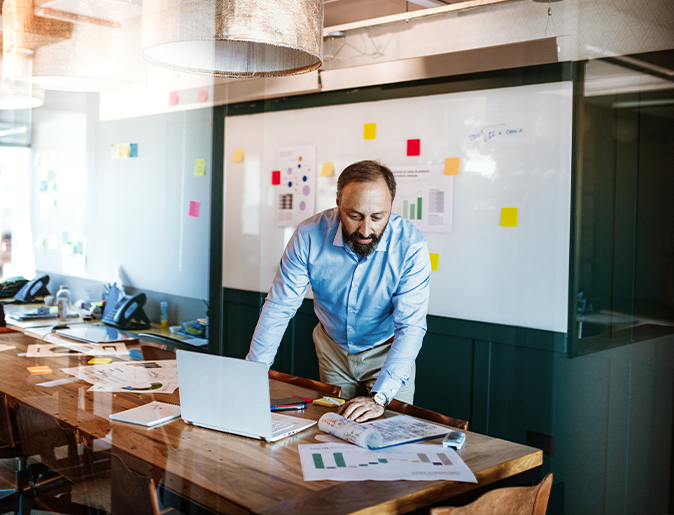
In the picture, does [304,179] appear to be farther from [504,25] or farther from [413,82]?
[504,25]

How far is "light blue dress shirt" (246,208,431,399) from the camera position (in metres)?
2.62

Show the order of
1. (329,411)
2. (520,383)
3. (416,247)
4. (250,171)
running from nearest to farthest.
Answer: (329,411)
(416,247)
(520,383)
(250,171)

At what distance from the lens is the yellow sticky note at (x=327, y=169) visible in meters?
Answer: 4.27

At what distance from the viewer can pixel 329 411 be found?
228 centimetres

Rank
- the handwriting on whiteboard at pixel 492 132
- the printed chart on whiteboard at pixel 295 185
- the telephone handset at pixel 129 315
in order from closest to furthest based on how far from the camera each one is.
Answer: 1. the telephone handset at pixel 129 315
2. the handwriting on whiteboard at pixel 492 132
3. the printed chart on whiteboard at pixel 295 185

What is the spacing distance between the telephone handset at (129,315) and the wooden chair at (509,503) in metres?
1.97

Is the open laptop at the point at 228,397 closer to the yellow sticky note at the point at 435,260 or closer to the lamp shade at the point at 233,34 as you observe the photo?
the lamp shade at the point at 233,34

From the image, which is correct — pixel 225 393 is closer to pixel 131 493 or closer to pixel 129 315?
pixel 131 493

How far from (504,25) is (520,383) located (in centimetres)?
193

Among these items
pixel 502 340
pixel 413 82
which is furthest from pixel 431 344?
pixel 413 82

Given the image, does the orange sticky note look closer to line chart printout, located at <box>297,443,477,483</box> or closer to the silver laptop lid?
the silver laptop lid

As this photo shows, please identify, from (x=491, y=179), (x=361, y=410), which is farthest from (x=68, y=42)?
(x=491, y=179)

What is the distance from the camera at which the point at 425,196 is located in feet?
12.3

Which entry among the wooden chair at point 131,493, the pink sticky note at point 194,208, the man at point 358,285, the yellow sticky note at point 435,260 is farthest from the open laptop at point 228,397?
the pink sticky note at point 194,208
